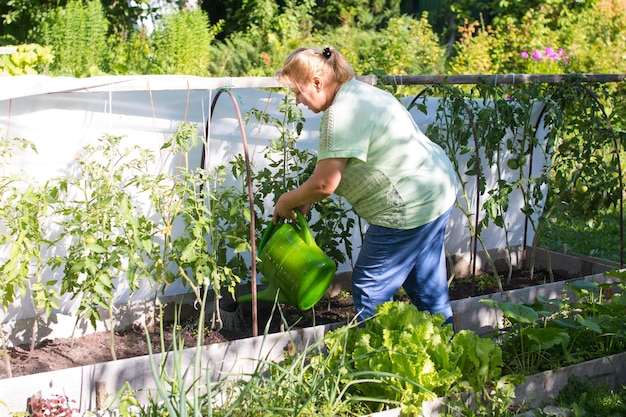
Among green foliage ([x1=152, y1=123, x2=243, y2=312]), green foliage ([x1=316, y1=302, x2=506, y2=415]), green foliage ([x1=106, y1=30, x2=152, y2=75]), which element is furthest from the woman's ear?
green foliage ([x1=106, y1=30, x2=152, y2=75])

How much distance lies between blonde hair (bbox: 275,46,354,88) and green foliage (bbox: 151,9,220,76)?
5.64 m

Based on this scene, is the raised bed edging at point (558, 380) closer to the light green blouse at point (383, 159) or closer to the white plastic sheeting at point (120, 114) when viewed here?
the light green blouse at point (383, 159)

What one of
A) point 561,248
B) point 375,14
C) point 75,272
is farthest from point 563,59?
point 75,272

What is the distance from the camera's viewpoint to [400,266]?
114 inches

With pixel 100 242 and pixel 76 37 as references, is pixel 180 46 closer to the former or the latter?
pixel 76 37

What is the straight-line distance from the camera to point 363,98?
268 centimetres

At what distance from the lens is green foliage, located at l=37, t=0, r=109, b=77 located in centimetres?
783

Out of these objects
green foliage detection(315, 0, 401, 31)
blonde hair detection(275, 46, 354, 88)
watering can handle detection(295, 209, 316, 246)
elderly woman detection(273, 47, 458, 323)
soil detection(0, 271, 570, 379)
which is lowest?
soil detection(0, 271, 570, 379)

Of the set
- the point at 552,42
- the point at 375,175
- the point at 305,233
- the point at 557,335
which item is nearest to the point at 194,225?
the point at 305,233

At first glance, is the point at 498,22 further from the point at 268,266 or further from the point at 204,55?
the point at 268,266

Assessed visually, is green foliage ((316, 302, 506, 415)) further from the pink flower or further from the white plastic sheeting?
the pink flower

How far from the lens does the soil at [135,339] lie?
123 inches

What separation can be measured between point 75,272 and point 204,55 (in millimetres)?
6418

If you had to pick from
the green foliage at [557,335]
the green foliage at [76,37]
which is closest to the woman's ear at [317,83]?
the green foliage at [557,335]
